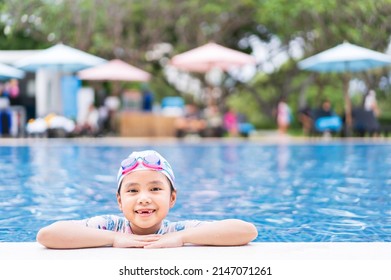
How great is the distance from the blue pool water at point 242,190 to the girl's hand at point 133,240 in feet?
5.68

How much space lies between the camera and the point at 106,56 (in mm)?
26547

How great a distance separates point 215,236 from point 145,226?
0.35 metres

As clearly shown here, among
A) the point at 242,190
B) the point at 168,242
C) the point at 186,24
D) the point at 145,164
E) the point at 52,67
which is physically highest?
the point at 186,24

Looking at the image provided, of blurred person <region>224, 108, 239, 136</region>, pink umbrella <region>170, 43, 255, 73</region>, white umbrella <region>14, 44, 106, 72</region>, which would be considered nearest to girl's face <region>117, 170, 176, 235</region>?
white umbrella <region>14, 44, 106, 72</region>

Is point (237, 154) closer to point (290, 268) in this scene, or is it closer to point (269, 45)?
point (290, 268)

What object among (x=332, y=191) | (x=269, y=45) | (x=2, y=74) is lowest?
(x=332, y=191)

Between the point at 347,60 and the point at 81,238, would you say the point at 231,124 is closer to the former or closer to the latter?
the point at 347,60

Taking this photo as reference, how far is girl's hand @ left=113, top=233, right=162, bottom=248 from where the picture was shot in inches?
129

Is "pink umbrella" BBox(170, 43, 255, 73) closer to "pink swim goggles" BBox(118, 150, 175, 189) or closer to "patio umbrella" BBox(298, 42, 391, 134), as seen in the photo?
"patio umbrella" BBox(298, 42, 391, 134)

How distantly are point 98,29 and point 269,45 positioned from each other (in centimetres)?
819

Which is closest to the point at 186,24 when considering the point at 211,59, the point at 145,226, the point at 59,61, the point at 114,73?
the point at 114,73

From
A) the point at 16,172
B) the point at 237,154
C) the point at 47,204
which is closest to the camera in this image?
the point at 47,204

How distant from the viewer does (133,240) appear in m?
3.29

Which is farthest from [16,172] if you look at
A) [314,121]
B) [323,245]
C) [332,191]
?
[314,121]
